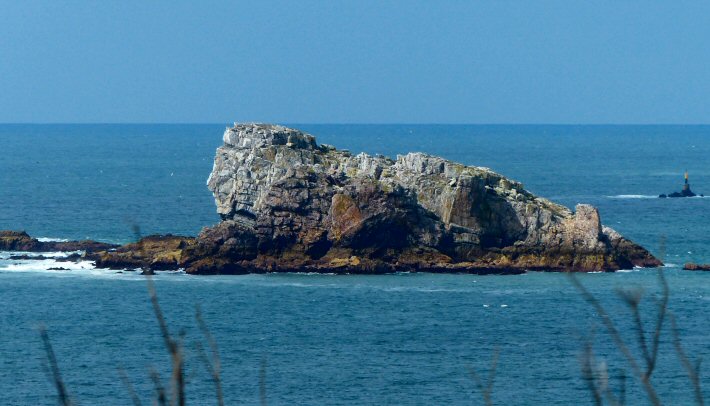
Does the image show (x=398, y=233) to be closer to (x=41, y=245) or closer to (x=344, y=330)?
(x=344, y=330)

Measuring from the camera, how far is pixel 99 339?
179 ft

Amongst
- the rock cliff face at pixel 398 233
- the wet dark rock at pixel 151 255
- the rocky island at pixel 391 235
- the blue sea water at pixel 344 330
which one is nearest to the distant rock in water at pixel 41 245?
the blue sea water at pixel 344 330

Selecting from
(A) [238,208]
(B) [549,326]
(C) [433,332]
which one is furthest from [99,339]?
(A) [238,208]

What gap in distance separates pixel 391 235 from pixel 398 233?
1.44ft

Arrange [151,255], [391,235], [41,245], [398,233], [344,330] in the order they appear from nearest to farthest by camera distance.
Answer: [344,330]
[391,235]
[398,233]
[151,255]
[41,245]

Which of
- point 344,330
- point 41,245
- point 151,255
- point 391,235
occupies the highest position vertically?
point 391,235

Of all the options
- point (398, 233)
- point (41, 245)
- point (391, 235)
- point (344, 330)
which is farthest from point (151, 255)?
point (344, 330)

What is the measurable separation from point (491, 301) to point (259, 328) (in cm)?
1302

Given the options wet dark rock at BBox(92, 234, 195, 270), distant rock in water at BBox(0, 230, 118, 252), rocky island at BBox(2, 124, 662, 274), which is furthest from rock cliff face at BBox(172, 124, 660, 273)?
distant rock in water at BBox(0, 230, 118, 252)

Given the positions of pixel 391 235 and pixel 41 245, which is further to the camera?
pixel 41 245

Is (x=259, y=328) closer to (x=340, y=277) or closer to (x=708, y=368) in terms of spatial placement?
(x=340, y=277)

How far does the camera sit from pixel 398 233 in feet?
242

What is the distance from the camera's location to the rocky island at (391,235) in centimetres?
7325

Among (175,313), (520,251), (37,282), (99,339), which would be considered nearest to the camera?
(99,339)
